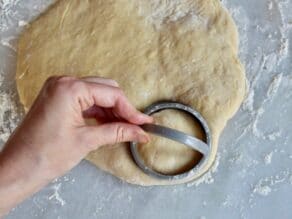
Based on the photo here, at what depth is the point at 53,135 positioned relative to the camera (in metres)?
1.05

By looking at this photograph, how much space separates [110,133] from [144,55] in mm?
331

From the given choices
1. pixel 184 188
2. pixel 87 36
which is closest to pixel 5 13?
pixel 87 36

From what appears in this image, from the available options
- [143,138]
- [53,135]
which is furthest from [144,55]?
[53,135]

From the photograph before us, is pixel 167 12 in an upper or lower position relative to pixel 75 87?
upper

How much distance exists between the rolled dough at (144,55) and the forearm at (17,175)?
280 millimetres

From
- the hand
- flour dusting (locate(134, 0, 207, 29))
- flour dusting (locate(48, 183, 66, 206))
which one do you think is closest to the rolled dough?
flour dusting (locate(134, 0, 207, 29))

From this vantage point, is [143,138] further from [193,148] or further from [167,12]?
[167,12]

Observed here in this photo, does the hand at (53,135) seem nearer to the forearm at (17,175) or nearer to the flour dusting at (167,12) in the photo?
the forearm at (17,175)

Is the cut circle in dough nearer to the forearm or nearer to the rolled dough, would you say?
the rolled dough

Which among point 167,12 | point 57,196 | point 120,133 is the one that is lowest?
point 57,196

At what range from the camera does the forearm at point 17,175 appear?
1.04 m

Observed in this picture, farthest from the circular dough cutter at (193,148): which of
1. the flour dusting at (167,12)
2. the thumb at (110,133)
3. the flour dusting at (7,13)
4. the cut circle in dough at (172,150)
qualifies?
the flour dusting at (7,13)

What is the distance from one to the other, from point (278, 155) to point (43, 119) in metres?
0.64

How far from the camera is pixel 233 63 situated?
1329mm
